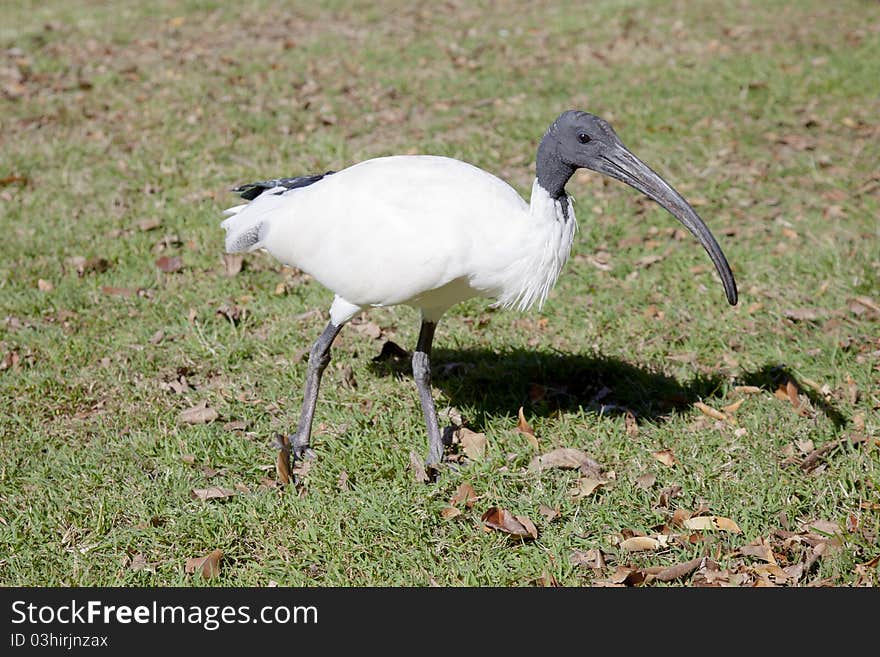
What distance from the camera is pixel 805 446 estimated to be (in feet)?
14.3

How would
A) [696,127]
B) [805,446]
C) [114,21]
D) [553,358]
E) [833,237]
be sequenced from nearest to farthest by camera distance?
[805,446] → [553,358] → [833,237] → [696,127] → [114,21]

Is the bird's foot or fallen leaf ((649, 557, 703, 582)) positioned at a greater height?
fallen leaf ((649, 557, 703, 582))

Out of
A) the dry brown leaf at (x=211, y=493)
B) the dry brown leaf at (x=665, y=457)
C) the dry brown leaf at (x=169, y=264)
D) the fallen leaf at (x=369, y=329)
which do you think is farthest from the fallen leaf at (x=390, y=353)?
the dry brown leaf at (x=169, y=264)

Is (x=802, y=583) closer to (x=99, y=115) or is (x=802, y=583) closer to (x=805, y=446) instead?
(x=805, y=446)

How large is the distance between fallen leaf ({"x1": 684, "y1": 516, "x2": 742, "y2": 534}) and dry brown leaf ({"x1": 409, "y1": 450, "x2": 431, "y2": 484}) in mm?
1125

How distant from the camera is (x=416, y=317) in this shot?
5793 mm

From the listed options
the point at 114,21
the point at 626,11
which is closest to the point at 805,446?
the point at 626,11

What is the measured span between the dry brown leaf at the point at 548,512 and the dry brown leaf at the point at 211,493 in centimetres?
134

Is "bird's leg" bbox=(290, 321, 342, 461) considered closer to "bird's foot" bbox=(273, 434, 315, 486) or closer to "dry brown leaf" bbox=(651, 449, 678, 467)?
"bird's foot" bbox=(273, 434, 315, 486)

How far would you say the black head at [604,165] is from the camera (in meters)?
3.77

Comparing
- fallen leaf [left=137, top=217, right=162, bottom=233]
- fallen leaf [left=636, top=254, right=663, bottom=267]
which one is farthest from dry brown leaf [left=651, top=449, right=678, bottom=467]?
fallen leaf [left=137, top=217, right=162, bottom=233]

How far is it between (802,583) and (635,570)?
616 mm

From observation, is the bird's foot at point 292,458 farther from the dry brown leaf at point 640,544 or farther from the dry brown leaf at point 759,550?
the dry brown leaf at point 759,550

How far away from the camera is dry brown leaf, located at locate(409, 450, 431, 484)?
14.0ft
